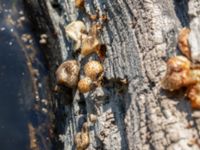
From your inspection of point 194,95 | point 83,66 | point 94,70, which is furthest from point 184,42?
point 83,66

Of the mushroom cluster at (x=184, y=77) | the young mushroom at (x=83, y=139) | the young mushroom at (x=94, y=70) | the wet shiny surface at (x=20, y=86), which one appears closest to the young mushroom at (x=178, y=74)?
the mushroom cluster at (x=184, y=77)

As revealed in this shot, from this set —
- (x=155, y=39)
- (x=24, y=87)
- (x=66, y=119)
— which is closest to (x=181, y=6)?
(x=155, y=39)

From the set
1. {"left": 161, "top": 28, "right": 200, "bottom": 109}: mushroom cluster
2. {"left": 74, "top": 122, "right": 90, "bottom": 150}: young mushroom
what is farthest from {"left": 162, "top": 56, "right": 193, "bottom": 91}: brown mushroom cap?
{"left": 74, "top": 122, "right": 90, "bottom": 150}: young mushroom

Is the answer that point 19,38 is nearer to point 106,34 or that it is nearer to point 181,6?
point 106,34

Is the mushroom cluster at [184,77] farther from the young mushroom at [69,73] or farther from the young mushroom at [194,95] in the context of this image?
the young mushroom at [69,73]

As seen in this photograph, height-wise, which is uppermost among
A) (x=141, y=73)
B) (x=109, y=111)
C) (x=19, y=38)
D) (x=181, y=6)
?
(x=19, y=38)

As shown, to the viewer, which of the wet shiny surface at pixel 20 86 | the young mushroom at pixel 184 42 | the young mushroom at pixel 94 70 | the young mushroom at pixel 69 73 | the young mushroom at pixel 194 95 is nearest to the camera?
the young mushroom at pixel 194 95

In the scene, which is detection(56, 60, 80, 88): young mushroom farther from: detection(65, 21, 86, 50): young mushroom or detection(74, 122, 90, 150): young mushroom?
detection(74, 122, 90, 150): young mushroom
